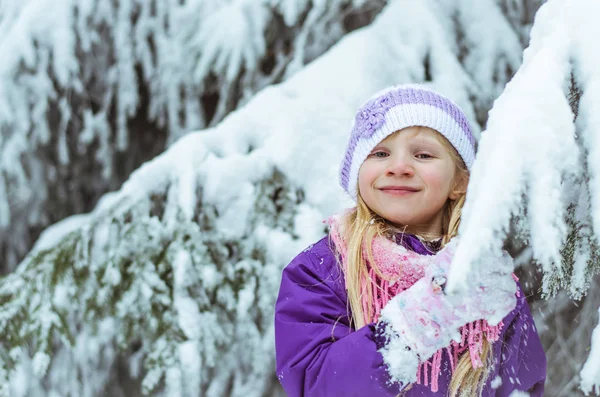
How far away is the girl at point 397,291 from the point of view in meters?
1.16

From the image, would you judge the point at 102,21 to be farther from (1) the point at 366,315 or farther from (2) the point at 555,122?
(2) the point at 555,122

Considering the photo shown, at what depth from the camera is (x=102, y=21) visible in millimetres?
2926

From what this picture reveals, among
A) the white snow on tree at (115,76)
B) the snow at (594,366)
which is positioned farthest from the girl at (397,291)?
the white snow on tree at (115,76)

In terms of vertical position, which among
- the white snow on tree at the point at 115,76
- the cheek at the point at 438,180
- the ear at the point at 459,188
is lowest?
the ear at the point at 459,188

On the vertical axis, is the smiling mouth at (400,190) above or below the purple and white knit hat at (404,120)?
below

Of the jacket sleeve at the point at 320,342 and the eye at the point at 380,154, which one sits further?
the eye at the point at 380,154

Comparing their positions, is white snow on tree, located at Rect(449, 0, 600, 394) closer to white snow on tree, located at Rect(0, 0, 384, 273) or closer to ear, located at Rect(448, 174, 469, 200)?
ear, located at Rect(448, 174, 469, 200)

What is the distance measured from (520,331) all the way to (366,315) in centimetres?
36

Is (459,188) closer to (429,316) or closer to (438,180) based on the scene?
(438,180)

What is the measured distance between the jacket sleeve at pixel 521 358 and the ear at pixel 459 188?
28 centimetres

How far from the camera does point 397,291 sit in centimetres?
137

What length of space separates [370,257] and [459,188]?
312 mm

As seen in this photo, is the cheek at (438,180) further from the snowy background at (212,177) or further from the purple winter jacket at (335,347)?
the snowy background at (212,177)

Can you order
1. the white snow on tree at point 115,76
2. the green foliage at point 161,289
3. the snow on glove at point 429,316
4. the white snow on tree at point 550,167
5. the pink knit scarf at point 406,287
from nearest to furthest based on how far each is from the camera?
the white snow on tree at point 550,167 → the snow on glove at point 429,316 → the pink knit scarf at point 406,287 → the green foliage at point 161,289 → the white snow on tree at point 115,76
